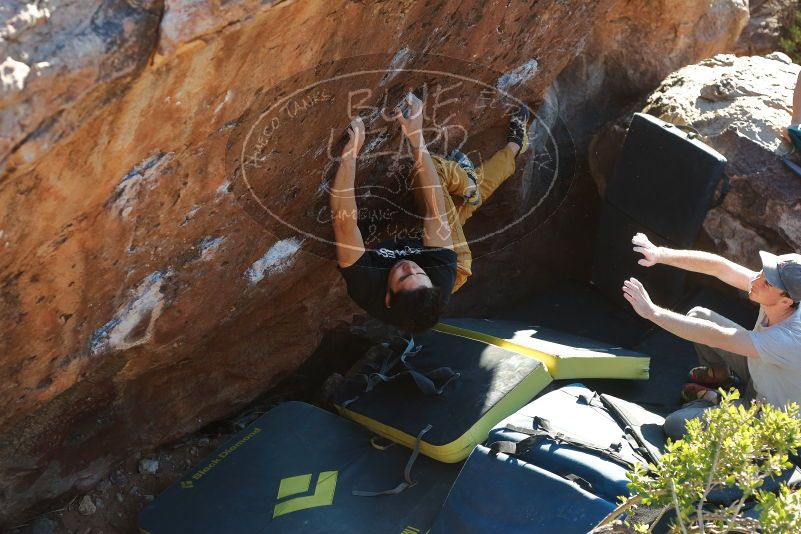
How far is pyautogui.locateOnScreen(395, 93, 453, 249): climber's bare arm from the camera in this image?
3.29m

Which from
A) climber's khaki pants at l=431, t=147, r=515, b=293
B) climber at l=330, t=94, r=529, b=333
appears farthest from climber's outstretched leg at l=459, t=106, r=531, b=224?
climber at l=330, t=94, r=529, b=333

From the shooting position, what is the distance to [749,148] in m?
4.17

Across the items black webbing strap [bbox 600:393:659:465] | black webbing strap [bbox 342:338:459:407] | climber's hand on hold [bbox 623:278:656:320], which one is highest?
climber's hand on hold [bbox 623:278:656:320]

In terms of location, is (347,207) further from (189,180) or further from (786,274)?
(786,274)

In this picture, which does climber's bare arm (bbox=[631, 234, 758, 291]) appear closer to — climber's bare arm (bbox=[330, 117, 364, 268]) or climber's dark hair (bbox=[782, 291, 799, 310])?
climber's dark hair (bbox=[782, 291, 799, 310])

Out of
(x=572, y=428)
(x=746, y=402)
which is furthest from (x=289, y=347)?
(x=746, y=402)

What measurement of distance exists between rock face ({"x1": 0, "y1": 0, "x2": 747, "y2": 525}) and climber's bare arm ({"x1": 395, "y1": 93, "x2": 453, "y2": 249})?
0.43ft

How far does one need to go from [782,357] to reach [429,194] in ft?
4.67

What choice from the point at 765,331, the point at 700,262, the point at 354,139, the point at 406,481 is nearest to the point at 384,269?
the point at 354,139

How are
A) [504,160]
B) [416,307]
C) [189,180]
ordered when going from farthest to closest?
1. [504,160]
2. [416,307]
3. [189,180]

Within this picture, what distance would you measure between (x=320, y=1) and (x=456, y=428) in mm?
1706

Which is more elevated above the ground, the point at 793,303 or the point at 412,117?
the point at 412,117

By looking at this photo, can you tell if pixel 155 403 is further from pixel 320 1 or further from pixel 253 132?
pixel 320 1

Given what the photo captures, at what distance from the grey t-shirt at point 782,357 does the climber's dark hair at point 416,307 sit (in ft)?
3.70
